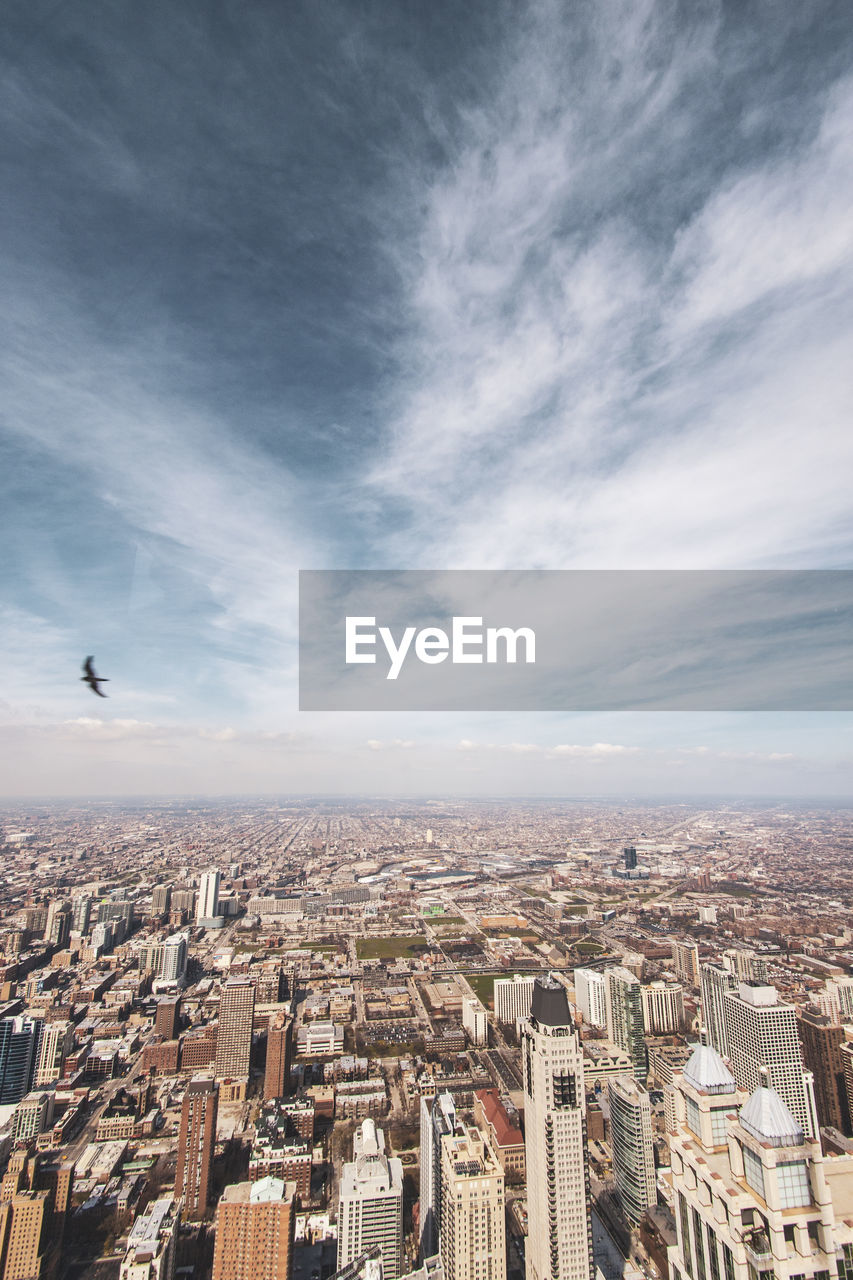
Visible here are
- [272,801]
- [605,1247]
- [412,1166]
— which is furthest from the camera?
[272,801]

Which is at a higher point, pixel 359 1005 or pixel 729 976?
pixel 729 976

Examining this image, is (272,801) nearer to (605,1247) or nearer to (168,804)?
(168,804)

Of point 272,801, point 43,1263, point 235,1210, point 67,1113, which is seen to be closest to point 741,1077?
point 235,1210

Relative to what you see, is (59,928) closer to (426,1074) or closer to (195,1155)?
(426,1074)

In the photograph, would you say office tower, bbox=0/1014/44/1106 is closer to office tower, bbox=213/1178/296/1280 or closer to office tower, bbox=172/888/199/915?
office tower, bbox=213/1178/296/1280

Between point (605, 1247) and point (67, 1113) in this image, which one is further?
point (67, 1113)

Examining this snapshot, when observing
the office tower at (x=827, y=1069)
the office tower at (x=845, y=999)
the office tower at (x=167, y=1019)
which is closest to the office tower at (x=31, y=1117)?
the office tower at (x=167, y=1019)

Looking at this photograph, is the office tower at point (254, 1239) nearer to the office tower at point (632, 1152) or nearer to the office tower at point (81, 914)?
the office tower at point (632, 1152)
